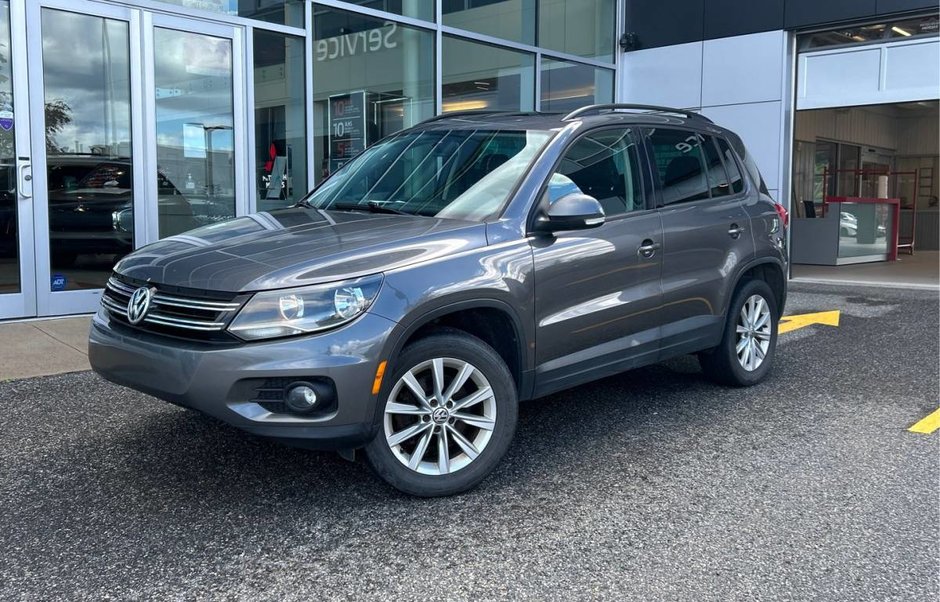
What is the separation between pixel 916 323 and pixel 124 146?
8051 millimetres

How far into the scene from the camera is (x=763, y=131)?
13.0 m

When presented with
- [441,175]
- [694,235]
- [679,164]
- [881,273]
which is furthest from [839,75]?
[441,175]

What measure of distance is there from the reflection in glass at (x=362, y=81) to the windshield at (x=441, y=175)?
509 cm

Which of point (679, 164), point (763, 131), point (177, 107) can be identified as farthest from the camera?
point (763, 131)

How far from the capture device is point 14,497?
362cm

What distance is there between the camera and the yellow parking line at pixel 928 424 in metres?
4.74

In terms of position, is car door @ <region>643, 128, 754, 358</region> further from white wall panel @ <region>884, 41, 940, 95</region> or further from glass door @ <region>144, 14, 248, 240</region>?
white wall panel @ <region>884, 41, 940, 95</region>

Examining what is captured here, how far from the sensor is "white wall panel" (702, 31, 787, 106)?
502 inches

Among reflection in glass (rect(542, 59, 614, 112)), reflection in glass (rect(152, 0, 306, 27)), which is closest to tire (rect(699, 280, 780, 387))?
reflection in glass (rect(152, 0, 306, 27))

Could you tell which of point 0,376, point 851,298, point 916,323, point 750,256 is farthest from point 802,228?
point 0,376

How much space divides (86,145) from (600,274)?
19.0ft

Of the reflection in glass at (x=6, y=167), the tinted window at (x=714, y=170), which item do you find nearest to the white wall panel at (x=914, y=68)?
the tinted window at (x=714, y=170)

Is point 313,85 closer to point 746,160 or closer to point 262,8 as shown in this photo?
point 262,8

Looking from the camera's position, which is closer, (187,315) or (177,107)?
(187,315)
